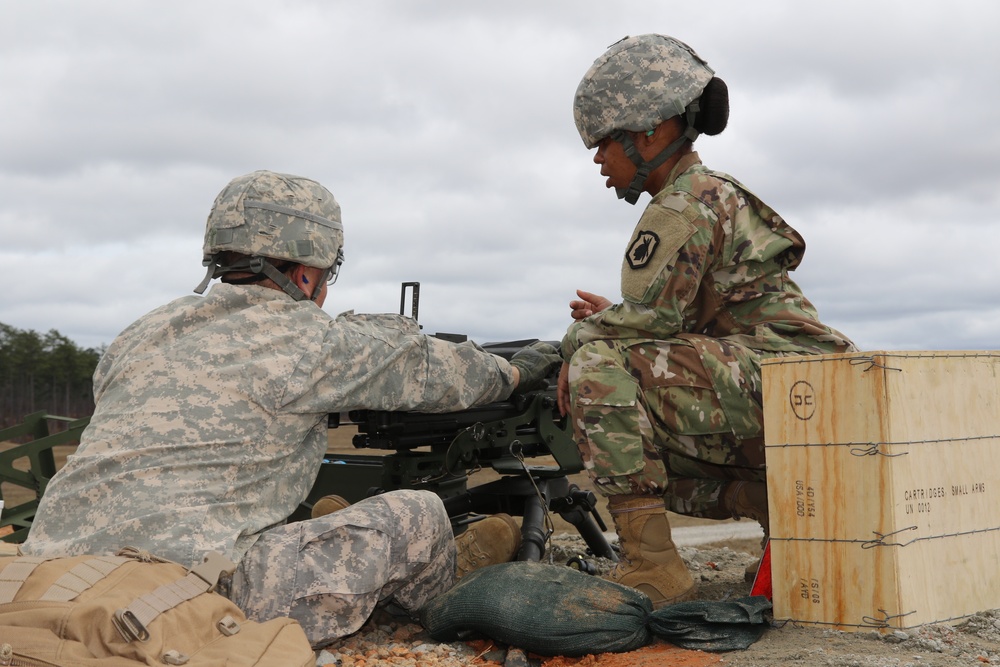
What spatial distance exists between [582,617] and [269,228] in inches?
78.3

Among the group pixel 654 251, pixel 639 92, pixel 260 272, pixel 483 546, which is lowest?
Answer: pixel 483 546

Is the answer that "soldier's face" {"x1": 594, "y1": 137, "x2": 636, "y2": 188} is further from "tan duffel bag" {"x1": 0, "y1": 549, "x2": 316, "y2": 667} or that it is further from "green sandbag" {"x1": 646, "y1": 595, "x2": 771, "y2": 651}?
"tan duffel bag" {"x1": 0, "y1": 549, "x2": 316, "y2": 667}

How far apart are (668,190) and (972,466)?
167cm

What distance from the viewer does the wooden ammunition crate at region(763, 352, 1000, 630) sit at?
3693 mm

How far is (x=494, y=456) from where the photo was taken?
18.2 ft

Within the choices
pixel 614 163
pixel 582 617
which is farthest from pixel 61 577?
pixel 614 163

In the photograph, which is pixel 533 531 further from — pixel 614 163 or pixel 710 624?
pixel 614 163

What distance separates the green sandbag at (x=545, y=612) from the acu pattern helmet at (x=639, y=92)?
1.90 meters

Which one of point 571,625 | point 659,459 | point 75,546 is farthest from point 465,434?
point 75,546

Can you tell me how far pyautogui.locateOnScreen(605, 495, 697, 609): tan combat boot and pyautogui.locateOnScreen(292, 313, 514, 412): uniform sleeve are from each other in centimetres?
85

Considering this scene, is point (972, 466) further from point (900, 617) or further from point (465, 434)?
point (465, 434)

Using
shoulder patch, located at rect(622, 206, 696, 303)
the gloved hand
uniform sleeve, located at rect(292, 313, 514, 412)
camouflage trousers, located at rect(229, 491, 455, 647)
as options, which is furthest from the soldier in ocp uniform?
camouflage trousers, located at rect(229, 491, 455, 647)

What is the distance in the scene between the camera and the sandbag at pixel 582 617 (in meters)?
3.82

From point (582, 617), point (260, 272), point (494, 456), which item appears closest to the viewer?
point (582, 617)
